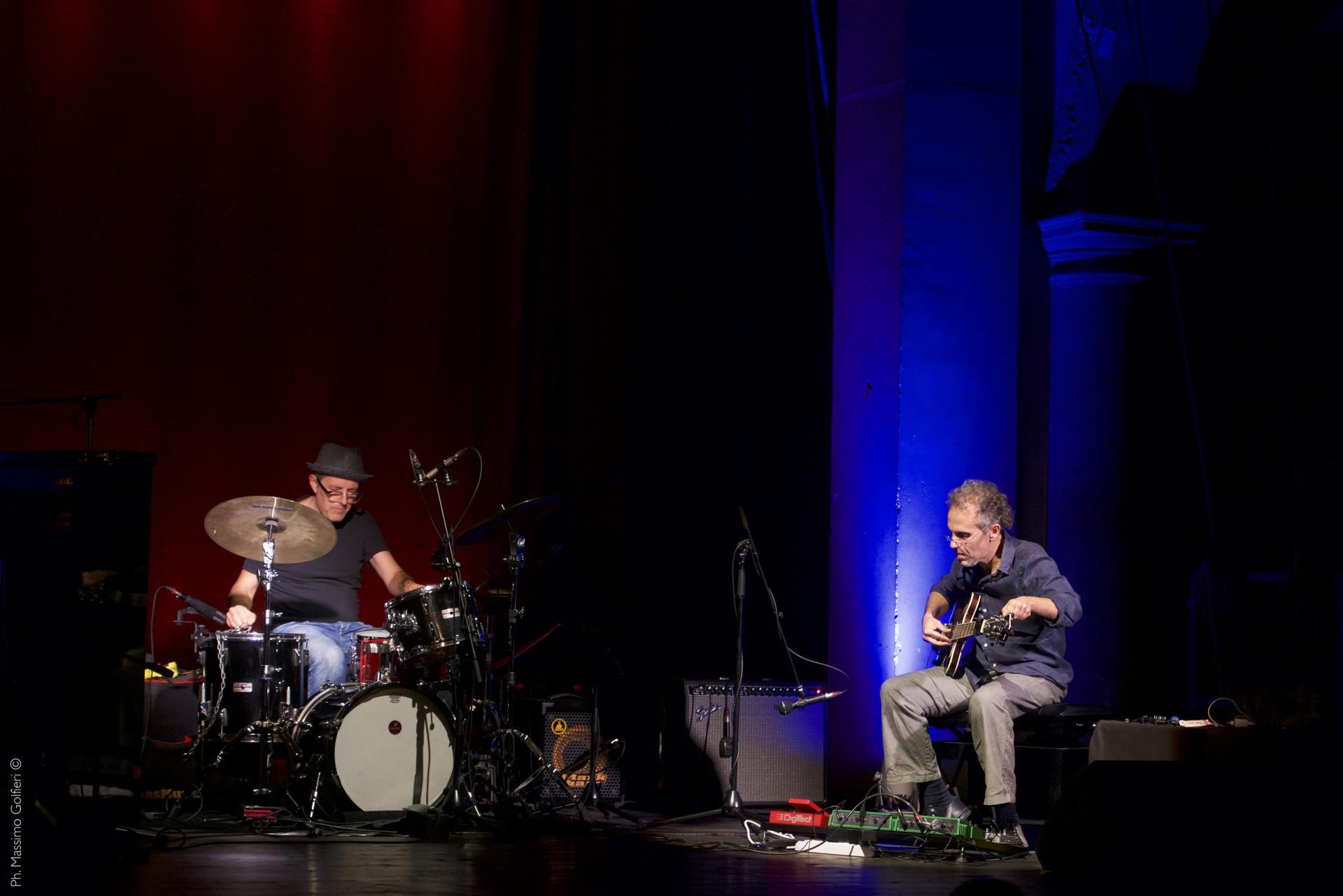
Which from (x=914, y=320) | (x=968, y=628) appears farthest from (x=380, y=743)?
(x=914, y=320)

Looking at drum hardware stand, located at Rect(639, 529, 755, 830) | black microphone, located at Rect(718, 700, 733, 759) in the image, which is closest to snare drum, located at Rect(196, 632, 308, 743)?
drum hardware stand, located at Rect(639, 529, 755, 830)

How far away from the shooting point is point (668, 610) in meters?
7.23

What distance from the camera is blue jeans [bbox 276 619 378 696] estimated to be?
574 centimetres

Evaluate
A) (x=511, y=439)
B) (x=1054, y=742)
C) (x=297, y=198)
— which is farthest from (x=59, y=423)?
(x=1054, y=742)

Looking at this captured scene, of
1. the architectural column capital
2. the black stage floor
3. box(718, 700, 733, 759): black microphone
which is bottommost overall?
the black stage floor

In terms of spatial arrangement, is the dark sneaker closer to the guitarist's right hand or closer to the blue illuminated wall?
the guitarist's right hand

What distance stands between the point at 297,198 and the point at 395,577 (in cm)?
227

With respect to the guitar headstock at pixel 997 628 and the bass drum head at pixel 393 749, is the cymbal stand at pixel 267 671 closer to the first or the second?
the bass drum head at pixel 393 749

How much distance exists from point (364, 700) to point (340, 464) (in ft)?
4.32

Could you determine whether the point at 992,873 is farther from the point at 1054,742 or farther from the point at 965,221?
the point at 965,221

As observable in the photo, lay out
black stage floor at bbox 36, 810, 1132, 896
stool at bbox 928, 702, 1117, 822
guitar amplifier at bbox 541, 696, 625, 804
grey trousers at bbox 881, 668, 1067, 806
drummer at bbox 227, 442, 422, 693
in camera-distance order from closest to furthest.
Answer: black stage floor at bbox 36, 810, 1132, 896 → grey trousers at bbox 881, 668, 1067, 806 → stool at bbox 928, 702, 1117, 822 → drummer at bbox 227, 442, 422, 693 → guitar amplifier at bbox 541, 696, 625, 804

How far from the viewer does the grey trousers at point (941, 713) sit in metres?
4.89

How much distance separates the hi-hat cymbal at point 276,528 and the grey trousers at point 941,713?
96.3 inches

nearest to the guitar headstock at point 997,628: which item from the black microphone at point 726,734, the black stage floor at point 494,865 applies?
the black stage floor at point 494,865
